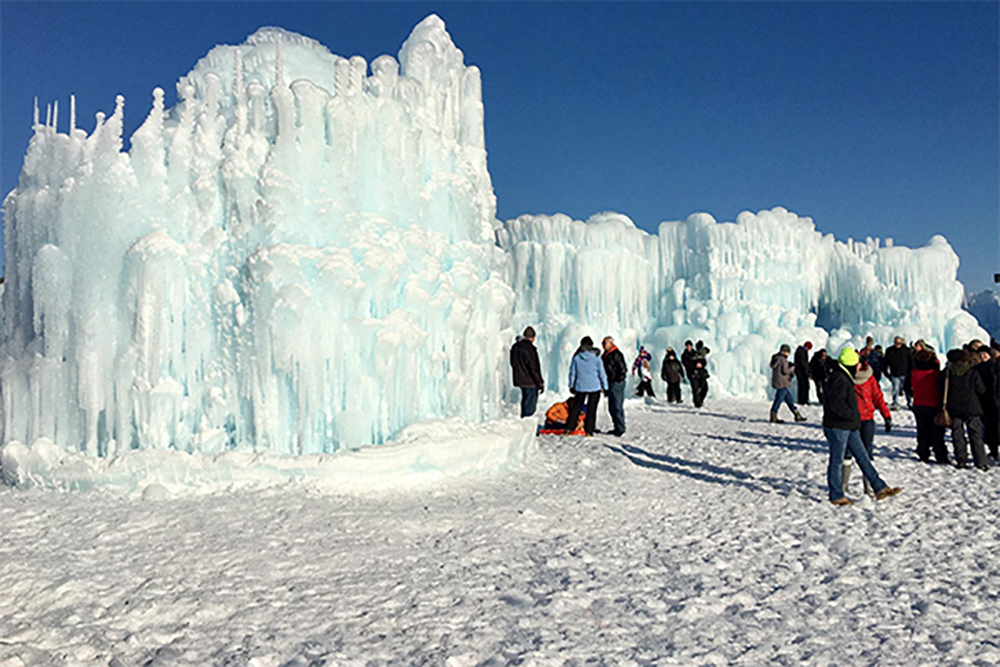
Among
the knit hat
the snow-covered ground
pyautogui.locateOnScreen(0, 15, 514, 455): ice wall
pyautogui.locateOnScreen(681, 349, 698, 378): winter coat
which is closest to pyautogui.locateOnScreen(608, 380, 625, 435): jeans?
pyautogui.locateOnScreen(0, 15, 514, 455): ice wall

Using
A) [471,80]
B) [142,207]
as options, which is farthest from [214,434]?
[471,80]

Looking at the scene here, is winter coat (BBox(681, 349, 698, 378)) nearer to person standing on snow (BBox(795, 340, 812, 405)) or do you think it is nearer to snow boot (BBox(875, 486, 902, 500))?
person standing on snow (BBox(795, 340, 812, 405))

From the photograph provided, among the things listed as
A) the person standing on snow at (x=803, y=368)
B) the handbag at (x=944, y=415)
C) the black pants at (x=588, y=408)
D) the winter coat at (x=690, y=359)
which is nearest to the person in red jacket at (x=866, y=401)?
the handbag at (x=944, y=415)

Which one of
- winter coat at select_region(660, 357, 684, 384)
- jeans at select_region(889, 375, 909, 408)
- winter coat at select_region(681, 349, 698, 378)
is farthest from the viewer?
winter coat at select_region(660, 357, 684, 384)

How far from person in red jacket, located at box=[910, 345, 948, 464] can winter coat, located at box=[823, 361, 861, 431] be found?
3049mm

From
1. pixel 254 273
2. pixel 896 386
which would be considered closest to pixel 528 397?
pixel 254 273

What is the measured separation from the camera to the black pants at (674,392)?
20531 millimetres

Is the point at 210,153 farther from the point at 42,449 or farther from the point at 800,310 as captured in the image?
the point at 800,310

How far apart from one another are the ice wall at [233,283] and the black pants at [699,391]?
10935 millimetres

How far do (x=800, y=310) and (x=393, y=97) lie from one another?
2305 centimetres

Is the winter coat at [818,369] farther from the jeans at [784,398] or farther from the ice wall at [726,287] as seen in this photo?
the ice wall at [726,287]

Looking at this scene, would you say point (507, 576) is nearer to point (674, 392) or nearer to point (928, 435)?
point (928, 435)

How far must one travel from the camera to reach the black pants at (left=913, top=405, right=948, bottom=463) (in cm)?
945

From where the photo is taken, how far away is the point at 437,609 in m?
4.41
